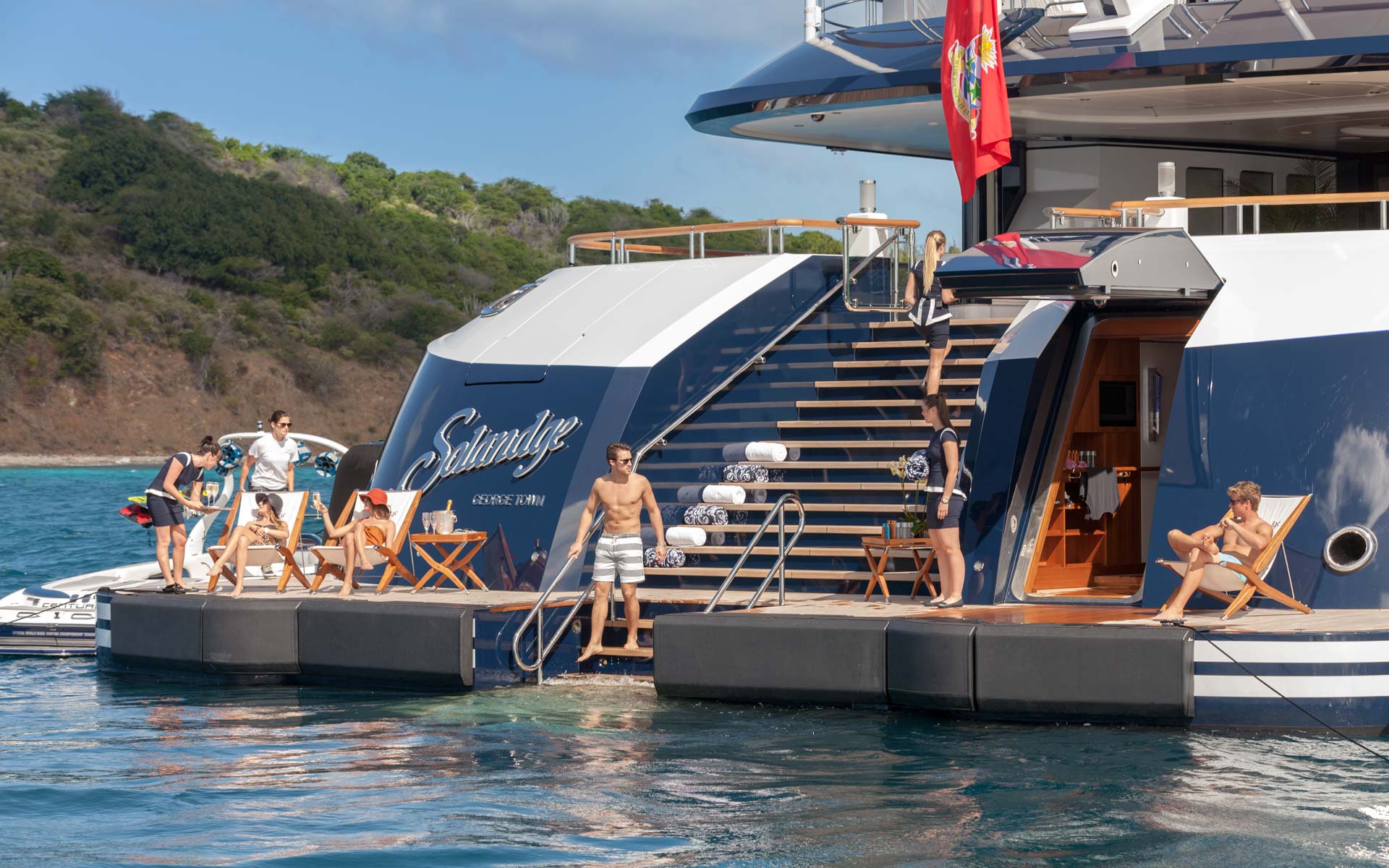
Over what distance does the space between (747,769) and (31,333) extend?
69571mm

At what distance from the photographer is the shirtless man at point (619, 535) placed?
1305cm

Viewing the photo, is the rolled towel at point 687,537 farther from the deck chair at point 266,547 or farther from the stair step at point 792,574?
the deck chair at point 266,547

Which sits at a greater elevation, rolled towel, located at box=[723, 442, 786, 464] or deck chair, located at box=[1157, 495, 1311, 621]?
rolled towel, located at box=[723, 442, 786, 464]

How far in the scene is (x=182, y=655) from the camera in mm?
13805

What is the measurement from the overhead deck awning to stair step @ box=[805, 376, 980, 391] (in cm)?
302

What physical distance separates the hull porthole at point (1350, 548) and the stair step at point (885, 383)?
158 inches

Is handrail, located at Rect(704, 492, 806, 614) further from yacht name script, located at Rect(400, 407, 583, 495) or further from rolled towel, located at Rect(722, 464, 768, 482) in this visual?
yacht name script, located at Rect(400, 407, 583, 495)

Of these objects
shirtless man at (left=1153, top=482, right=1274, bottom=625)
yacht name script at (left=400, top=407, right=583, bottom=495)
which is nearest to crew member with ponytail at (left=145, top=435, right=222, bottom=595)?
yacht name script at (left=400, top=407, right=583, bottom=495)

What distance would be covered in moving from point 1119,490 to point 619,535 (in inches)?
175

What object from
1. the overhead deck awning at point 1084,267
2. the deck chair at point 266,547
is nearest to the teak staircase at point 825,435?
the overhead deck awning at point 1084,267

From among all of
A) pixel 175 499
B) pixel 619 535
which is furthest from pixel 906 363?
pixel 175 499

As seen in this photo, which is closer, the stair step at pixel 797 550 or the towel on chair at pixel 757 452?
the stair step at pixel 797 550

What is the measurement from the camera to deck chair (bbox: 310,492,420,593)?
553 inches

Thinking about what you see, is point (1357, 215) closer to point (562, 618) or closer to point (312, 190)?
point (562, 618)
